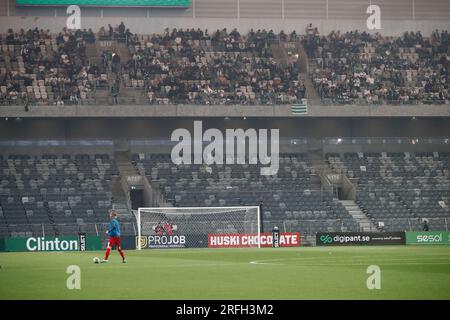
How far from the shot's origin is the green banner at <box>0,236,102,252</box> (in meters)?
55.8

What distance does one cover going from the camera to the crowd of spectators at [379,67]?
71312mm

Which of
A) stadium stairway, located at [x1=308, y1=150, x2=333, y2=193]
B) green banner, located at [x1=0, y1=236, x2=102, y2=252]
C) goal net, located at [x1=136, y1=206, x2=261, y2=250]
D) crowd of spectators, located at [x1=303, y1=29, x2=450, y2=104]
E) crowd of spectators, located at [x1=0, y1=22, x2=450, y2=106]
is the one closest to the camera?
green banner, located at [x1=0, y1=236, x2=102, y2=252]

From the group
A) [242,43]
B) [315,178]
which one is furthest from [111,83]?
[315,178]

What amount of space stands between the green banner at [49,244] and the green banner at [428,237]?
60.6 feet

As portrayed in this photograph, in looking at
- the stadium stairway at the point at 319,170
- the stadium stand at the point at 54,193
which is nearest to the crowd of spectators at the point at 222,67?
the stadium stand at the point at 54,193

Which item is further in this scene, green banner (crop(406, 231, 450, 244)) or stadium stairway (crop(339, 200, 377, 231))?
stadium stairway (crop(339, 200, 377, 231))

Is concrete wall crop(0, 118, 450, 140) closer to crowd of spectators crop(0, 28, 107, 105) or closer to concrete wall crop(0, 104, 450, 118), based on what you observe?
crowd of spectators crop(0, 28, 107, 105)

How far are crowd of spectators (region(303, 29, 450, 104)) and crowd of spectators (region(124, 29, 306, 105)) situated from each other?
7.06ft

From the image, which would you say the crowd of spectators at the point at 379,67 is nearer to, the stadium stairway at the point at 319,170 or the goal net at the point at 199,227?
the stadium stairway at the point at 319,170

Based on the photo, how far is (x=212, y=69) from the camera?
7169 centimetres

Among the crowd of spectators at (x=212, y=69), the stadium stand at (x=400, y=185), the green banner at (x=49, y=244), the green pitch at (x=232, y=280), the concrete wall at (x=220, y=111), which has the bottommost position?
the green banner at (x=49, y=244)

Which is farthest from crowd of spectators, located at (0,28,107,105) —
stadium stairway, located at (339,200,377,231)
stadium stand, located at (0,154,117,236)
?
stadium stairway, located at (339,200,377,231)

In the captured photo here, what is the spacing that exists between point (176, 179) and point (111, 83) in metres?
7.98
